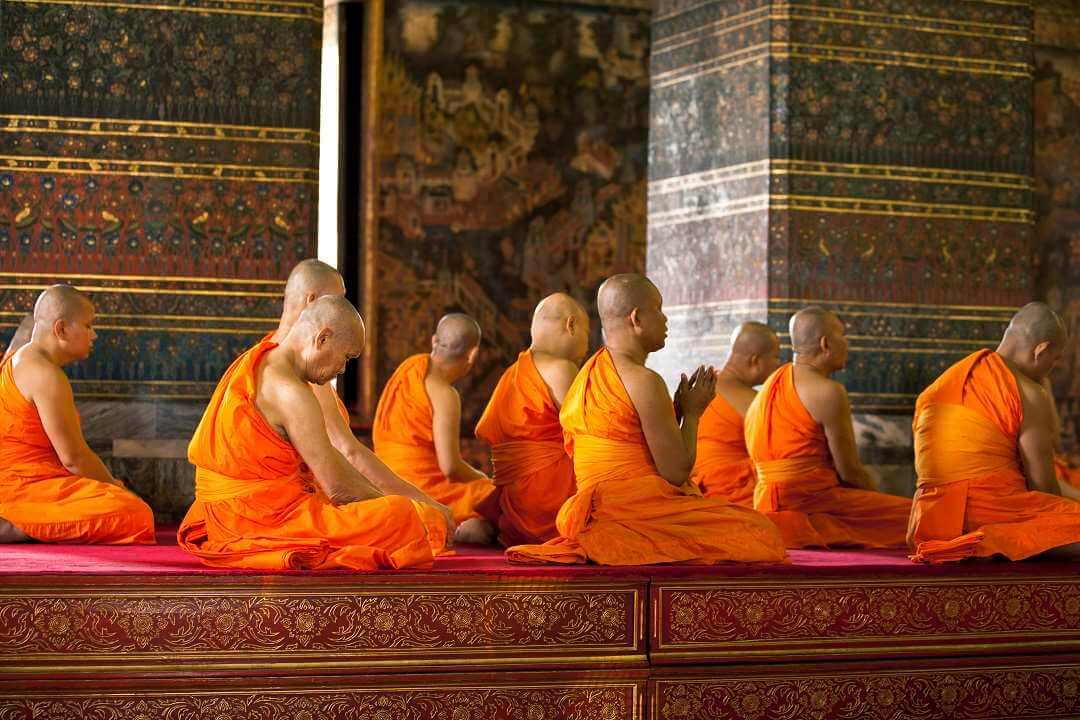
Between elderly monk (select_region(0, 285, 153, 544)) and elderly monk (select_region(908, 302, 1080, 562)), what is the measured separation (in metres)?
3.71

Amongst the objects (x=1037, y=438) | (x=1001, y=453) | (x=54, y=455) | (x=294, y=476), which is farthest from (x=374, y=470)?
(x=1037, y=438)

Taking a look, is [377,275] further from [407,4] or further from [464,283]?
[407,4]

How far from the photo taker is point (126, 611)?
19.6ft

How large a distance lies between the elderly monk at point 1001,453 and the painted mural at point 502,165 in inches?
192

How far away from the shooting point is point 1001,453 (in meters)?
7.57

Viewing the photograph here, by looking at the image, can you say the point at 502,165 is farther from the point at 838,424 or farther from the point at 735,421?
the point at 838,424

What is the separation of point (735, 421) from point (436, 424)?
179cm

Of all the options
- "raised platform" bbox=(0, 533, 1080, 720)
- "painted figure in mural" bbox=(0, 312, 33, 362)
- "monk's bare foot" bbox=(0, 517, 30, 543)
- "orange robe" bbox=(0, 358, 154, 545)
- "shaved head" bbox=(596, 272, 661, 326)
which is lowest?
"raised platform" bbox=(0, 533, 1080, 720)

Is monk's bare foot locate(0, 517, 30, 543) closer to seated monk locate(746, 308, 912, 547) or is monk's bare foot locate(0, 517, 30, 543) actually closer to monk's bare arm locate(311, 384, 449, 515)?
monk's bare arm locate(311, 384, 449, 515)

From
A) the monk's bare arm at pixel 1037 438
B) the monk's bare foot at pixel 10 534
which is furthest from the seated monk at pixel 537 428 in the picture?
the monk's bare foot at pixel 10 534

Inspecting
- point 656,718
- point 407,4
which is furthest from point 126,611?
point 407,4

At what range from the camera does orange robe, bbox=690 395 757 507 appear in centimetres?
944

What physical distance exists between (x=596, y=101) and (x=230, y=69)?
3.37 metres

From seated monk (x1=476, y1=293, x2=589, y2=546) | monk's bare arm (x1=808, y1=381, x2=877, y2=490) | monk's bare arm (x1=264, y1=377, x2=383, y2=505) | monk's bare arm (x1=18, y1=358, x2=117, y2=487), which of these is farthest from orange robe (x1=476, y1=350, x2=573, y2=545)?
monk's bare arm (x1=18, y1=358, x2=117, y2=487)
